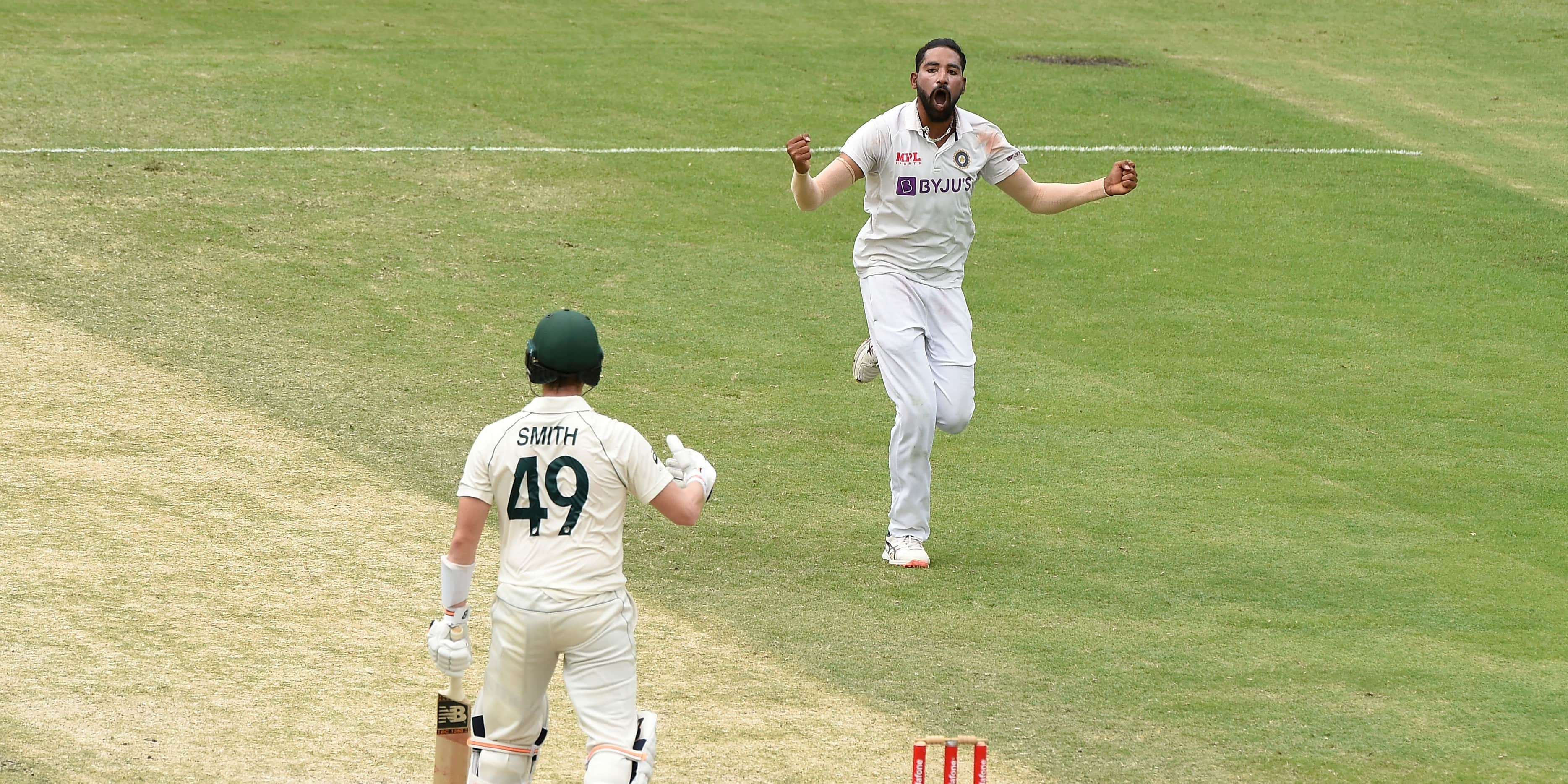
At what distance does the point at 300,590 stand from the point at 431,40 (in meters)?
14.1

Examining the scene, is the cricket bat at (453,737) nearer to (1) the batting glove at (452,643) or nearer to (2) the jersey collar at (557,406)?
(1) the batting glove at (452,643)

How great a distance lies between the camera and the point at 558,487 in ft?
19.5

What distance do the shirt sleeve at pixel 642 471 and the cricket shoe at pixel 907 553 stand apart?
3707 millimetres

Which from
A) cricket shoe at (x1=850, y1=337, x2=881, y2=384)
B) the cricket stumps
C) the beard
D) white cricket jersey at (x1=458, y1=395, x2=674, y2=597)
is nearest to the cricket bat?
white cricket jersey at (x1=458, y1=395, x2=674, y2=597)

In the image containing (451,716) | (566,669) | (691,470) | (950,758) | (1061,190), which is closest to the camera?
(950,758)

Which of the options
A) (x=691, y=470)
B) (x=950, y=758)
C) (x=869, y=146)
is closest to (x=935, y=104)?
(x=869, y=146)

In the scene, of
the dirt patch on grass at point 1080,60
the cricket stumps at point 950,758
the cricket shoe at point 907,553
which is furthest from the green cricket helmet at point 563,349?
the dirt patch on grass at point 1080,60

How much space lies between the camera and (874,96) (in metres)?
20.1

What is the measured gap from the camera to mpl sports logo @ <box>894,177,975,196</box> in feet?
31.5

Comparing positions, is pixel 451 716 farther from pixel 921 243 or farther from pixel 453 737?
pixel 921 243

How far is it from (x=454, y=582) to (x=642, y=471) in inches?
29.4

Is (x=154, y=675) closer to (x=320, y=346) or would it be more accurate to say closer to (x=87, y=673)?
(x=87, y=673)

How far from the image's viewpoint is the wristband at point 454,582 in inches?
239

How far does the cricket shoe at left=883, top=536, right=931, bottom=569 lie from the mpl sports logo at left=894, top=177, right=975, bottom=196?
1.84m
